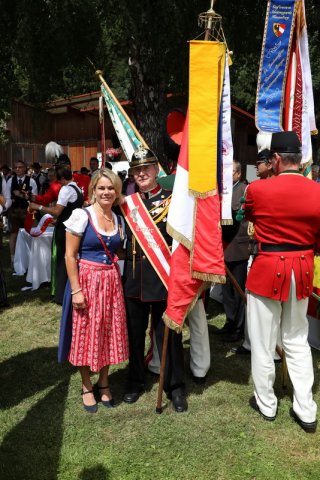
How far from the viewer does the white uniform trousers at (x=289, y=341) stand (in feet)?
10.7

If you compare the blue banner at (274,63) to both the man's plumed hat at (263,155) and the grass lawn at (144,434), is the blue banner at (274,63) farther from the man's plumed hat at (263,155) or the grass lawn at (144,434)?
the grass lawn at (144,434)

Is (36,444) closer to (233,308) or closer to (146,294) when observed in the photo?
(146,294)

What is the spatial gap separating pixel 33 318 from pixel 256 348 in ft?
11.3

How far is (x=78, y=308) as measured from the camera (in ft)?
10.8

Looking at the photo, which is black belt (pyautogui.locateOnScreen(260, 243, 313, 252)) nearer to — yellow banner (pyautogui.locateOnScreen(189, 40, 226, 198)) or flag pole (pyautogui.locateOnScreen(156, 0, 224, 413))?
yellow banner (pyautogui.locateOnScreen(189, 40, 226, 198))

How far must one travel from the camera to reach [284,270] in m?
3.15

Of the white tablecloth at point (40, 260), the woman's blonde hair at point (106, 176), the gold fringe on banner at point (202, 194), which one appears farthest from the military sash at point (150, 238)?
the white tablecloth at point (40, 260)

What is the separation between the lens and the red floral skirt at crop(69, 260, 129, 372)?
3332 millimetres

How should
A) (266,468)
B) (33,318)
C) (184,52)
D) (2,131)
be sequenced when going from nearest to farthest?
(266,468) → (33,318) → (184,52) → (2,131)

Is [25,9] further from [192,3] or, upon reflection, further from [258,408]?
[258,408]

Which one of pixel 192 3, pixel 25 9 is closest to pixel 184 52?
pixel 192 3

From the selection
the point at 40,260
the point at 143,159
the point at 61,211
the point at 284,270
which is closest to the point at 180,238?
the point at 143,159

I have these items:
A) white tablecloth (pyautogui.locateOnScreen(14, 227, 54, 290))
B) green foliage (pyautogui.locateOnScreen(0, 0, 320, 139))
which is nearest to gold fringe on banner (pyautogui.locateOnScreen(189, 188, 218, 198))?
green foliage (pyautogui.locateOnScreen(0, 0, 320, 139))

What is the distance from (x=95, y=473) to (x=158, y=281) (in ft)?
4.70
